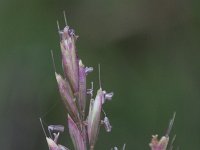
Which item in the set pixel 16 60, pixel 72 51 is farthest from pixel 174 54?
pixel 72 51

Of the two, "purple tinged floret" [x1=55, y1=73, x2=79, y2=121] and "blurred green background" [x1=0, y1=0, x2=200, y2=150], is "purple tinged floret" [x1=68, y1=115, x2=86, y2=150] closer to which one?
"purple tinged floret" [x1=55, y1=73, x2=79, y2=121]

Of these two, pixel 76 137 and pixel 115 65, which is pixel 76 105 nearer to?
pixel 76 137

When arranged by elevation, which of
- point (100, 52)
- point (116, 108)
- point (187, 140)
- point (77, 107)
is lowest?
point (187, 140)

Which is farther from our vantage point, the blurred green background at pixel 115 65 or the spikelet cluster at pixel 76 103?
the blurred green background at pixel 115 65

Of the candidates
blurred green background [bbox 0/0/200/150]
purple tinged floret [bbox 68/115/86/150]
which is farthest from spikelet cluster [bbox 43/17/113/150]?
blurred green background [bbox 0/0/200/150]

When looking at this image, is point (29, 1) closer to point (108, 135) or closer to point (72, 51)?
point (108, 135)

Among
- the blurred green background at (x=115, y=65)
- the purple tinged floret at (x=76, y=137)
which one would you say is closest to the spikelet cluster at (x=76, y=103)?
the purple tinged floret at (x=76, y=137)

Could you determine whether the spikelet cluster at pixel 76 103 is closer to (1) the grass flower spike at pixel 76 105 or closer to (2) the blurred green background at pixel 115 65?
(1) the grass flower spike at pixel 76 105

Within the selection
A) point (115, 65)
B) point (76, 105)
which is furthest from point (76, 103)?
point (115, 65)

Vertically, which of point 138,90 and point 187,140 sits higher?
point 138,90
